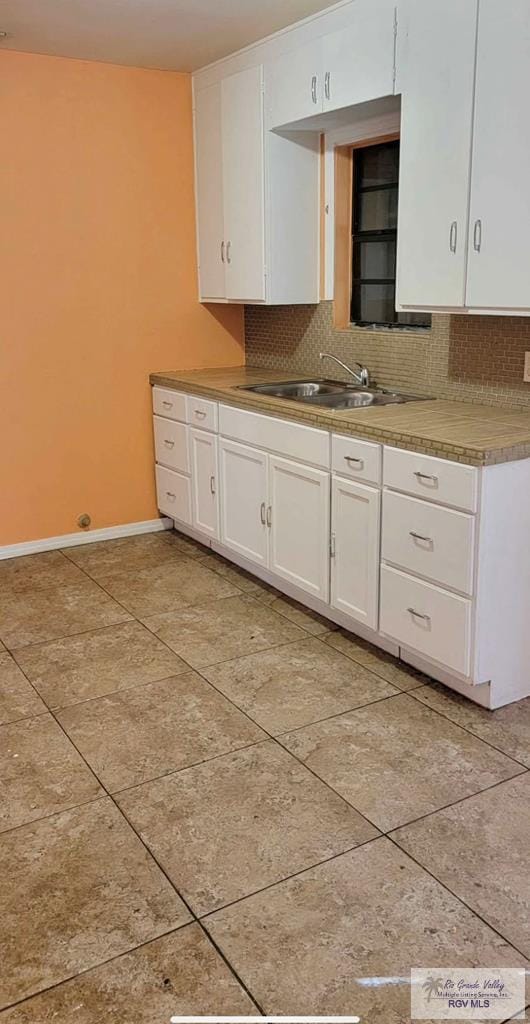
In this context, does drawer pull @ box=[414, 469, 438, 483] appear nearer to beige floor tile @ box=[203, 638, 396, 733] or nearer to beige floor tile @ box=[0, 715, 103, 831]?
beige floor tile @ box=[203, 638, 396, 733]

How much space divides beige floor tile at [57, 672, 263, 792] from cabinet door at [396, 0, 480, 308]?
163 centimetres

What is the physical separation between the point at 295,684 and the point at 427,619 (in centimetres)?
53

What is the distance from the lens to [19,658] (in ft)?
10.4

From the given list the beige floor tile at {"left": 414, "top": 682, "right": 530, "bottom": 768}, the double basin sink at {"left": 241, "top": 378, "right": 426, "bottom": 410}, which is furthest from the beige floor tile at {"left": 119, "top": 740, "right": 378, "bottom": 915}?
the double basin sink at {"left": 241, "top": 378, "right": 426, "bottom": 410}

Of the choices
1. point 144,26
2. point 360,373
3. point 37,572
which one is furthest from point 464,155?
point 37,572

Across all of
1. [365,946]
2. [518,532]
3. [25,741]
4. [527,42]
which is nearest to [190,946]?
[365,946]

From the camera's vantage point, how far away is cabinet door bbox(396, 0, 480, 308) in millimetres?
2725

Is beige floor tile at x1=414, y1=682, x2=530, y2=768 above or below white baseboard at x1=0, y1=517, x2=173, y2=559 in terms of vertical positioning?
below

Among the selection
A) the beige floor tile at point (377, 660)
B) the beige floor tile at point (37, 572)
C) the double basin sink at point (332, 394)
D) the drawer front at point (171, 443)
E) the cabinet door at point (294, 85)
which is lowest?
the beige floor tile at point (37, 572)

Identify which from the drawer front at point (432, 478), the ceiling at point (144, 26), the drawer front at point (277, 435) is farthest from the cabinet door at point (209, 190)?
the drawer front at point (432, 478)

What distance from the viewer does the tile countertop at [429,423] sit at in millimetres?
2496

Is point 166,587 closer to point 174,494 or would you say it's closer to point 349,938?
point 174,494

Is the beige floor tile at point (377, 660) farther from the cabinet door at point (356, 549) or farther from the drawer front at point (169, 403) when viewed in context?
the drawer front at point (169, 403)

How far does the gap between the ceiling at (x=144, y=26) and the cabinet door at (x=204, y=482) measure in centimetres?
177
